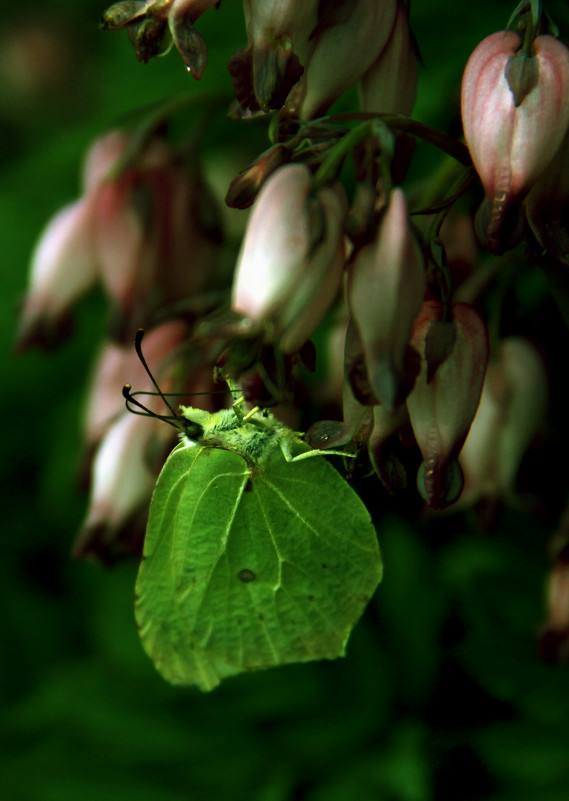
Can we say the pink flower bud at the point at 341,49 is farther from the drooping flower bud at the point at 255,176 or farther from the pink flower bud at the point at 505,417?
the pink flower bud at the point at 505,417

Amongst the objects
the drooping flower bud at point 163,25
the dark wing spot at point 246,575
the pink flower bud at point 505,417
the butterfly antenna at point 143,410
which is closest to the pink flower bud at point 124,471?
the butterfly antenna at point 143,410

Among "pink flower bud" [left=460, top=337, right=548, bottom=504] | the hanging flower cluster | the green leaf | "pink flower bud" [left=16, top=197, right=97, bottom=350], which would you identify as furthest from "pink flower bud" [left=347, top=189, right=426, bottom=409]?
"pink flower bud" [left=16, top=197, right=97, bottom=350]

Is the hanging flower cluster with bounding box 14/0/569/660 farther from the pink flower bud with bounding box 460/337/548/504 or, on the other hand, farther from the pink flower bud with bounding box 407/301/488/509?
the pink flower bud with bounding box 460/337/548/504

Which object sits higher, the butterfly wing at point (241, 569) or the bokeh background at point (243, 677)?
the butterfly wing at point (241, 569)

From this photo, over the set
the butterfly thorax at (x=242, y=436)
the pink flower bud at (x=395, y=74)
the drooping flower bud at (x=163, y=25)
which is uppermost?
the drooping flower bud at (x=163, y=25)

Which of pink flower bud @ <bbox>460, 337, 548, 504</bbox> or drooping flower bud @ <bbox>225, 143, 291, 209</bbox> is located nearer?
drooping flower bud @ <bbox>225, 143, 291, 209</bbox>

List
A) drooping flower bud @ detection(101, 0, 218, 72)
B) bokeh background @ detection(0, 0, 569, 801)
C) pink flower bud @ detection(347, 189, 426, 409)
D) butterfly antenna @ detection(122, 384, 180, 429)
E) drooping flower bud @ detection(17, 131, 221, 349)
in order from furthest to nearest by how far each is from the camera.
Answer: bokeh background @ detection(0, 0, 569, 801) < drooping flower bud @ detection(17, 131, 221, 349) < butterfly antenna @ detection(122, 384, 180, 429) < drooping flower bud @ detection(101, 0, 218, 72) < pink flower bud @ detection(347, 189, 426, 409)

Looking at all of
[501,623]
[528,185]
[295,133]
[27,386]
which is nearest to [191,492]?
[295,133]
